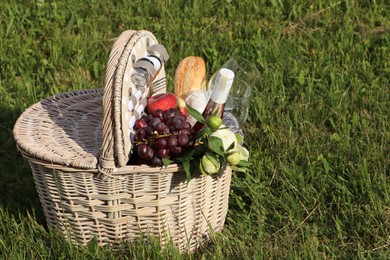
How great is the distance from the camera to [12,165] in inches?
148

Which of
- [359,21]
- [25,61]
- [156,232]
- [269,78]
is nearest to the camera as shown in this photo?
[156,232]

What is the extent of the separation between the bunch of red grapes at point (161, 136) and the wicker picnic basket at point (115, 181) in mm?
45

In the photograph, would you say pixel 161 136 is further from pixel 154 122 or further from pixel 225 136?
pixel 225 136

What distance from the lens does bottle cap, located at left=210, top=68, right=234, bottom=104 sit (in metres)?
2.90

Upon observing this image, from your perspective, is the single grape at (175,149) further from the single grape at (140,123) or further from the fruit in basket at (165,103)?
the fruit in basket at (165,103)

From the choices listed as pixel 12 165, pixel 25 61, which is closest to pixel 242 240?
pixel 12 165

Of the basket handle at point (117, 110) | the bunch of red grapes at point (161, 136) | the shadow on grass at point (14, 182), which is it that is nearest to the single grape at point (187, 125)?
the bunch of red grapes at point (161, 136)

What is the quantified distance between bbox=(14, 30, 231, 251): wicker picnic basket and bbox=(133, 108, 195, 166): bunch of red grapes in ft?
0.15

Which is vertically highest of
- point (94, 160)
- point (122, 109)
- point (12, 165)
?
point (122, 109)

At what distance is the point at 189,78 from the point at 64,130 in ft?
1.96

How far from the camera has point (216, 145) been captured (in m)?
2.80

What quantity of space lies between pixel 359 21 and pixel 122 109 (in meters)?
2.62

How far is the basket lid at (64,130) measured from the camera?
2.88m

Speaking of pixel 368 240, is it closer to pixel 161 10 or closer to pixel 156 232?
pixel 156 232
